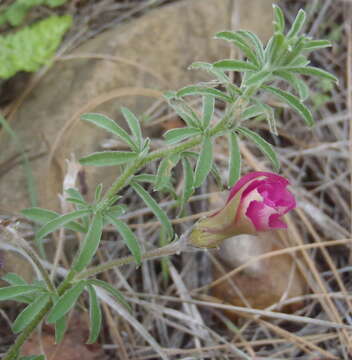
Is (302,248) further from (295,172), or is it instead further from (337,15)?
(337,15)

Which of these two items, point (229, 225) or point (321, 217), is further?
point (321, 217)

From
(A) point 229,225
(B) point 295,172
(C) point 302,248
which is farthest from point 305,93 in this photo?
(B) point 295,172

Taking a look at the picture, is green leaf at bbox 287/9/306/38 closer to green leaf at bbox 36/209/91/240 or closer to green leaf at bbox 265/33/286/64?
green leaf at bbox 265/33/286/64

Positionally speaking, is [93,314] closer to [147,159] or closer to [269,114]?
[147,159]

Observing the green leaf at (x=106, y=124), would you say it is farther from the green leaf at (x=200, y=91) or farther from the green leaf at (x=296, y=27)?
the green leaf at (x=296, y=27)

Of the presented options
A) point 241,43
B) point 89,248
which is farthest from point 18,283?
point 241,43

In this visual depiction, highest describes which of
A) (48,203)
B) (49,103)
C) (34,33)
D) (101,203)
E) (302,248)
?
(34,33)

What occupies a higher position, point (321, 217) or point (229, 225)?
point (229, 225)
